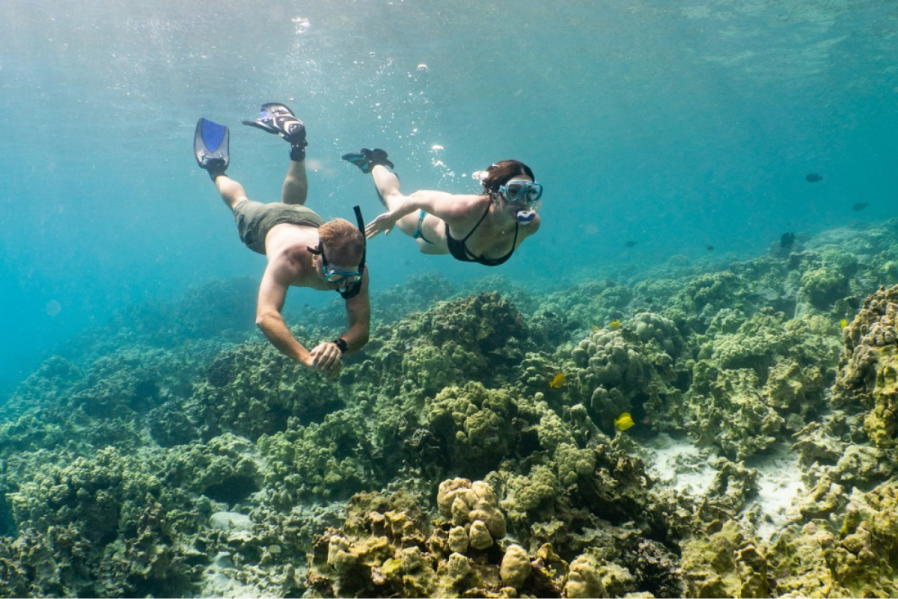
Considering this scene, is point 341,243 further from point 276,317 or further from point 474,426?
point 474,426

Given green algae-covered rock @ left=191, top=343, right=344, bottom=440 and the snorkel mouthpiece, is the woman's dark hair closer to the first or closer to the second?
the snorkel mouthpiece

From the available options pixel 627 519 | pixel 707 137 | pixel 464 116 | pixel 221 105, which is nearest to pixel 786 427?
pixel 627 519

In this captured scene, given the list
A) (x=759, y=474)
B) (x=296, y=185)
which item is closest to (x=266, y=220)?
(x=296, y=185)

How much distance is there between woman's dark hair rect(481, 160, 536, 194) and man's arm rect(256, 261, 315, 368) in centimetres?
250

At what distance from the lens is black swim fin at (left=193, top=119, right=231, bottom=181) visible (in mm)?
9094

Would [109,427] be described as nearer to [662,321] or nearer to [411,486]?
[411,486]

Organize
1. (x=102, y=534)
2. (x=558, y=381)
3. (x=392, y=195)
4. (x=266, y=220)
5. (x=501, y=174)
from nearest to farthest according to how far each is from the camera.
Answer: (x=501, y=174), (x=102, y=534), (x=558, y=381), (x=266, y=220), (x=392, y=195)

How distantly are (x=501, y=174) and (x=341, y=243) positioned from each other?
203 cm

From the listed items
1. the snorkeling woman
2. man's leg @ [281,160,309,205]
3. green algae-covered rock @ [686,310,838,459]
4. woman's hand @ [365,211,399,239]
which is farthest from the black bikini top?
man's leg @ [281,160,309,205]

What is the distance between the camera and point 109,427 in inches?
398

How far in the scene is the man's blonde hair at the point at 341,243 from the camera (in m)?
4.23

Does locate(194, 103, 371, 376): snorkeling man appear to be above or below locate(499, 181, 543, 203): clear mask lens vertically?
below

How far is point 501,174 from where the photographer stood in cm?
496

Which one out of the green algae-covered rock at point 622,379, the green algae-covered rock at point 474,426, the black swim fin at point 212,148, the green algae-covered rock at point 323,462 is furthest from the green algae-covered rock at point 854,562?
the black swim fin at point 212,148
